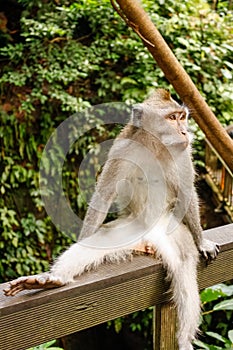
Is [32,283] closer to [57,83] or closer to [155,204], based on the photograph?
[155,204]

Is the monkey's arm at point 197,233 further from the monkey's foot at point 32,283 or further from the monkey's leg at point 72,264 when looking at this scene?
the monkey's foot at point 32,283

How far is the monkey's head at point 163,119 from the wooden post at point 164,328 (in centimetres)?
58

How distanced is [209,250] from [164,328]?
0.25m

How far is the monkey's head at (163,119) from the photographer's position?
1.56 metres

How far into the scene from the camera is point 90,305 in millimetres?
980

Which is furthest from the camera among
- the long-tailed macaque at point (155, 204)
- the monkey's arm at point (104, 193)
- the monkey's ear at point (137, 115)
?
the monkey's ear at point (137, 115)

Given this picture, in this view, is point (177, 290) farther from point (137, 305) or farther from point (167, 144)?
point (167, 144)

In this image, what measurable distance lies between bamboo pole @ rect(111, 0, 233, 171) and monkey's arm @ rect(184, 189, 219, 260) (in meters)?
0.24

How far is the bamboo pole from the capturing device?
1237mm

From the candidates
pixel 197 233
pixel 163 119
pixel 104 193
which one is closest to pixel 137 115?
pixel 163 119

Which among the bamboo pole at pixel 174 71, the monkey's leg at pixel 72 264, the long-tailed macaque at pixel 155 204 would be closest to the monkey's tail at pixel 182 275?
the long-tailed macaque at pixel 155 204

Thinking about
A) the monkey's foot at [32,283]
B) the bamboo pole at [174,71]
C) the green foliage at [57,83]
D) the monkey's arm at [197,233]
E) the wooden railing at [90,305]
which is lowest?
the green foliage at [57,83]

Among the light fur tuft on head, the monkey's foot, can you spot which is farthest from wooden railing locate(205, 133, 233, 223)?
the monkey's foot

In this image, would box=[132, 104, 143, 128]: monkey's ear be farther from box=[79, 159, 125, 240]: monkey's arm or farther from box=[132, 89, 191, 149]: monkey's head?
box=[79, 159, 125, 240]: monkey's arm
